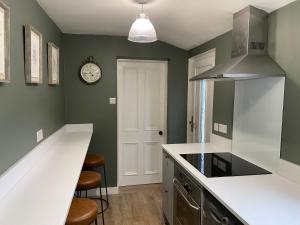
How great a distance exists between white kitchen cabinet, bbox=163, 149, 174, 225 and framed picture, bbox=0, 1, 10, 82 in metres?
1.69

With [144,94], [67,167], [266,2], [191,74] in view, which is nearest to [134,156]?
[144,94]

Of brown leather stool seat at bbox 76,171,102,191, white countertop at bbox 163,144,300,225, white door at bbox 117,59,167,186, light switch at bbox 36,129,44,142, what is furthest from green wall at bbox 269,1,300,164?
white door at bbox 117,59,167,186

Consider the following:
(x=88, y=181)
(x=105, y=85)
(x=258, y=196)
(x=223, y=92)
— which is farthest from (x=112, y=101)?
(x=258, y=196)

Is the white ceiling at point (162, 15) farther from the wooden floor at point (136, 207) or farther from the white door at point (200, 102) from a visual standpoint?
the wooden floor at point (136, 207)

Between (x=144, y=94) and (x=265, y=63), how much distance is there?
7.21ft

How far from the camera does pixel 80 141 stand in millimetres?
2771

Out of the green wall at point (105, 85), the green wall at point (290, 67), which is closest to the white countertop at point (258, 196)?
the green wall at point (290, 67)

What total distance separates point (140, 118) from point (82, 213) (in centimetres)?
225

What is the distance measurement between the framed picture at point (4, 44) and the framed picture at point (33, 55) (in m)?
0.38

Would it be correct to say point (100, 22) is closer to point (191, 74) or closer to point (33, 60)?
point (33, 60)

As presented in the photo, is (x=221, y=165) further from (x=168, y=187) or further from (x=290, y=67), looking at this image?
(x=290, y=67)

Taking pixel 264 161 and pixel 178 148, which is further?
pixel 178 148

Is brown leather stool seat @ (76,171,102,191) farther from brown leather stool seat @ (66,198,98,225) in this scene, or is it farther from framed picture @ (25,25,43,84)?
framed picture @ (25,25,43,84)

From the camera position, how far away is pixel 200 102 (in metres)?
3.44
